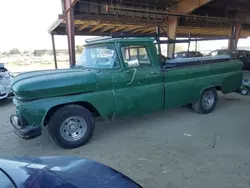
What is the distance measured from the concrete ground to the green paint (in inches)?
22.1

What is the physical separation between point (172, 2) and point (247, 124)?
786 centimetres

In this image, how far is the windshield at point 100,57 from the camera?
425 cm

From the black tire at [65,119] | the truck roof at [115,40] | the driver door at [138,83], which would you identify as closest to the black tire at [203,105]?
the driver door at [138,83]

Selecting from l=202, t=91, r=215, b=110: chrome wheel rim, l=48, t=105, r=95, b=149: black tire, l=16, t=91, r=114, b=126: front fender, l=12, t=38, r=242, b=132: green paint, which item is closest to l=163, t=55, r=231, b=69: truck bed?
l=12, t=38, r=242, b=132: green paint

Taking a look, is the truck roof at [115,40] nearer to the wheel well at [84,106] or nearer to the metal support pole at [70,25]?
the wheel well at [84,106]

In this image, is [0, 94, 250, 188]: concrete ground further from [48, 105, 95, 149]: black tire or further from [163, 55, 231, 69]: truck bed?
[163, 55, 231, 69]: truck bed

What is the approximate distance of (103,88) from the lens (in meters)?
4.07

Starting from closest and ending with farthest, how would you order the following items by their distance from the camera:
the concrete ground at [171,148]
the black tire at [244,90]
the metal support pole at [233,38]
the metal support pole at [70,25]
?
the concrete ground at [171,148], the metal support pole at [70,25], the black tire at [244,90], the metal support pole at [233,38]

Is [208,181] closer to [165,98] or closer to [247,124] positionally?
[165,98]

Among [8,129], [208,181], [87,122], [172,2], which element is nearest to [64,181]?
[208,181]

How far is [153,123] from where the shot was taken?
520cm

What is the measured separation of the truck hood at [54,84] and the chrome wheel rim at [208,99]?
3.22 metres

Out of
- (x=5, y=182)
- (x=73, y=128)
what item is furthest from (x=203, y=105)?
(x=5, y=182)

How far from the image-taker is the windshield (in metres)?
4.25
